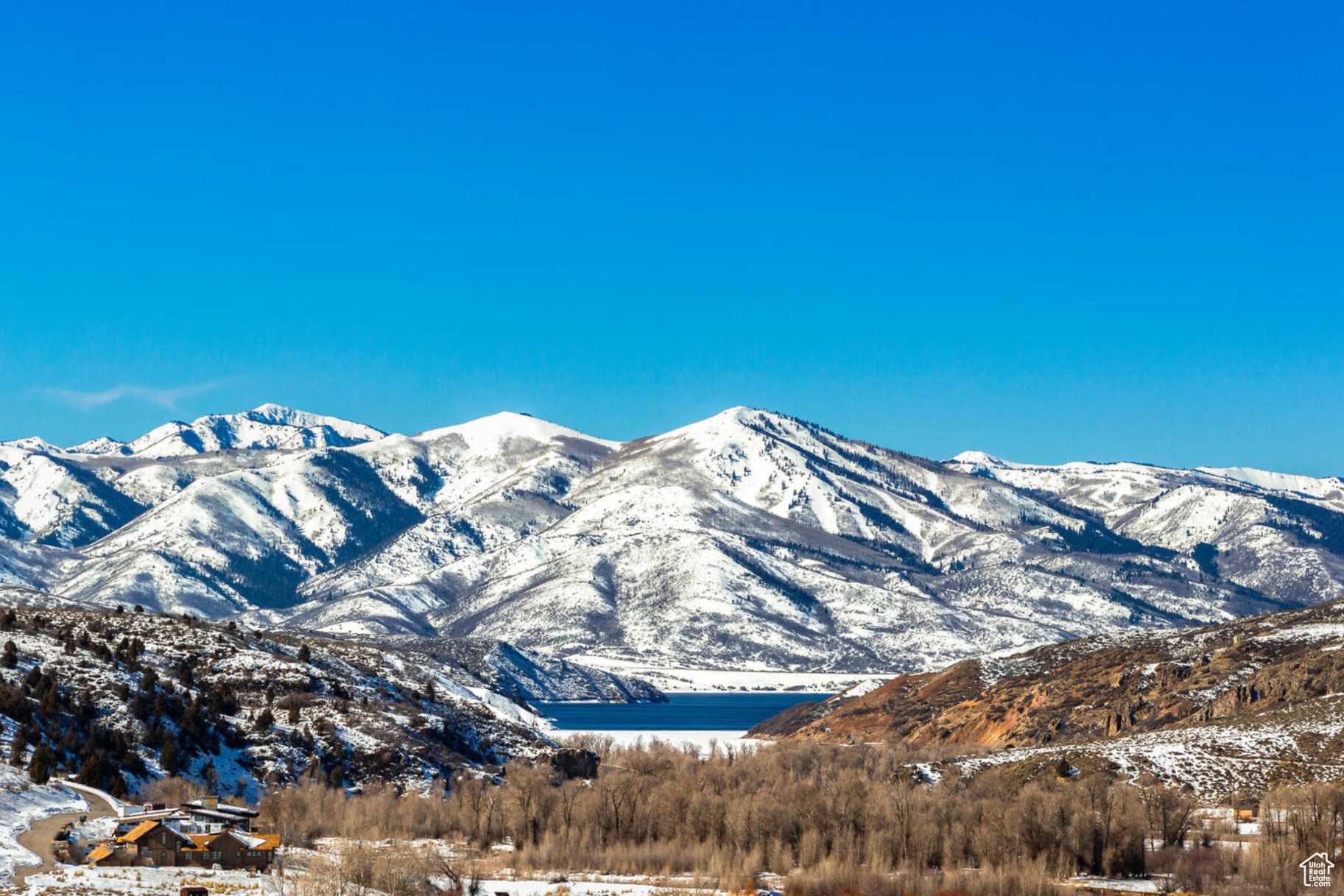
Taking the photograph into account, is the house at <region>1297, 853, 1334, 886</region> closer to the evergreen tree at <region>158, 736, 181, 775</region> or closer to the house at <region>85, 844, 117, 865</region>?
the house at <region>85, 844, 117, 865</region>

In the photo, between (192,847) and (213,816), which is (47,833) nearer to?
(213,816)

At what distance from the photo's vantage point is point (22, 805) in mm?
105625

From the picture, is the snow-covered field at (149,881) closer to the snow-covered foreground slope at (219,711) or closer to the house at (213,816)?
the house at (213,816)

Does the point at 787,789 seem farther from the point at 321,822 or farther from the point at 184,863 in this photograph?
the point at 184,863

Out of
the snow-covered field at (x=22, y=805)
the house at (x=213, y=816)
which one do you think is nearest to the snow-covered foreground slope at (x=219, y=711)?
the snow-covered field at (x=22, y=805)

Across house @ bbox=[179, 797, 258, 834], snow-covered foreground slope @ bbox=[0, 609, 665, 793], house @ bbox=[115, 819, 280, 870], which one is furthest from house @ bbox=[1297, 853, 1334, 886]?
Result: snow-covered foreground slope @ bbox=[0, 609, 665, 793]

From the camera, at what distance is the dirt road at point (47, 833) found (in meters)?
86.4

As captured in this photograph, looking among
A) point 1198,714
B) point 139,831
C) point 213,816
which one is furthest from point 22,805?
point 1198,714

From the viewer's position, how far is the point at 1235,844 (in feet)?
360

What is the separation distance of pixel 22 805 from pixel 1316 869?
289 ft

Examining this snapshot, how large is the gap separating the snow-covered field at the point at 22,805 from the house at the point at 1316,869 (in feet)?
260

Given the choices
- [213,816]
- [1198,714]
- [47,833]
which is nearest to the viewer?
[47,833]

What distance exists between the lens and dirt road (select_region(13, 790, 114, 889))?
86375 mm

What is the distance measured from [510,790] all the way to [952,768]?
44.1 m
